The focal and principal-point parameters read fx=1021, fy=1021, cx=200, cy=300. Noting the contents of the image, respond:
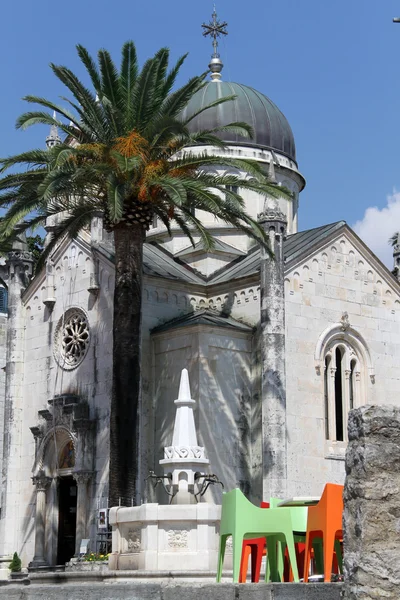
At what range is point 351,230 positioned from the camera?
33.8 metres

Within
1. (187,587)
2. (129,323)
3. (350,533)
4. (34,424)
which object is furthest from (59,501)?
(350,533)

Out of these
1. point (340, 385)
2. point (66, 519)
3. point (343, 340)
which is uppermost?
point (343, 340)

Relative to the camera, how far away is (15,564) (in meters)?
33.0

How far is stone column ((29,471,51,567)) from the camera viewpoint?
32.4 m

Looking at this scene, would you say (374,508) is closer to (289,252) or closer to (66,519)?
(289,252)

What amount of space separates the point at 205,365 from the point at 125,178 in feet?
27.3

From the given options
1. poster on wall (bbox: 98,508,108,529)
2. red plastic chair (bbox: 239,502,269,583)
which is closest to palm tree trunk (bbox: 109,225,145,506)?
poster on wall (bbox: 98,508,108,529)

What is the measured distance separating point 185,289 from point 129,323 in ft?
29.2

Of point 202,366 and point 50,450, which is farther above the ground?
point 202,366

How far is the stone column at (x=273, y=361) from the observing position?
28.7 m

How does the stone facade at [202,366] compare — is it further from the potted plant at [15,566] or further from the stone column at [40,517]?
the potted plant at [15,566]

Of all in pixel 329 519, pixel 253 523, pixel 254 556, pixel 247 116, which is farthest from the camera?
pixel 247 116

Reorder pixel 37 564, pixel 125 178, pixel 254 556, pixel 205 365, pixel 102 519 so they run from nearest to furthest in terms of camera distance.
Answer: pixel 254 556, pixel 125 178, pixel 102 519, pixel 205 365, pixel 37 564

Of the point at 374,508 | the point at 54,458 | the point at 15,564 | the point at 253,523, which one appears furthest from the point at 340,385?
the point at 374,508
